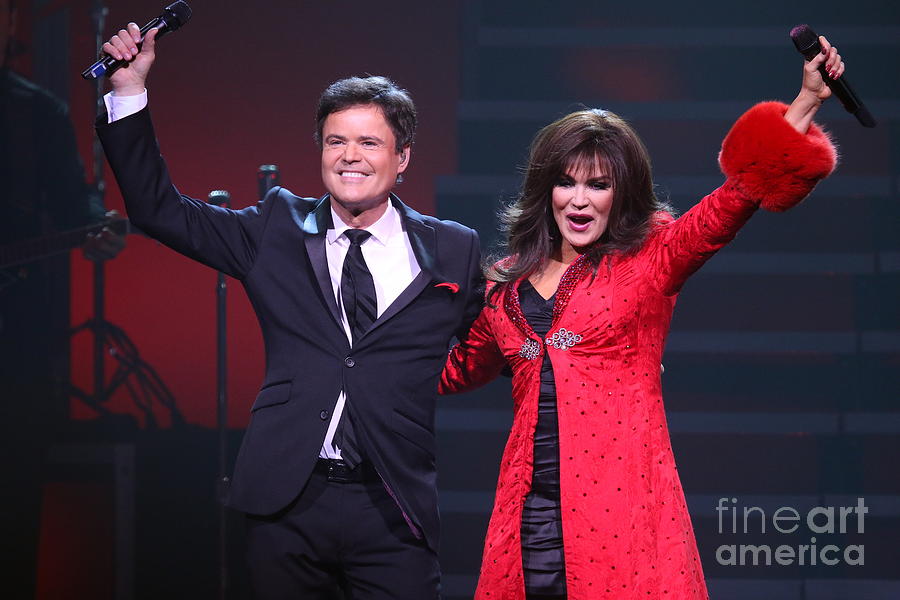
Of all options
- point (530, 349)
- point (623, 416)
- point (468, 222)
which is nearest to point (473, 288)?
point (530, 349)

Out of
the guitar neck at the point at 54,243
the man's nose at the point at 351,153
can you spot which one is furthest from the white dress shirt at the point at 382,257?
the guitar neck at the point at 54,243

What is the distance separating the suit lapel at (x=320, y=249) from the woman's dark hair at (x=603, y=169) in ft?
1.22

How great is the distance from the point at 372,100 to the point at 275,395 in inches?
23.0

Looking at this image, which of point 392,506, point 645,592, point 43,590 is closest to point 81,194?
point 43,590

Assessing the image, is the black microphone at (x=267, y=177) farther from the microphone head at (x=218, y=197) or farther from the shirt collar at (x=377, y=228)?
the shirt collar at (x=377, y=228)

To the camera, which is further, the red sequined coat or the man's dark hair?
the man's dark hair

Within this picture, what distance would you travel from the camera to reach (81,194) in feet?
10.5

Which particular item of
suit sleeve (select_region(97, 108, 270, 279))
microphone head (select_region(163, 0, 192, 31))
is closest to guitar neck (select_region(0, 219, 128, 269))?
suit sleeve (select_region(97, 108, 270, 279))

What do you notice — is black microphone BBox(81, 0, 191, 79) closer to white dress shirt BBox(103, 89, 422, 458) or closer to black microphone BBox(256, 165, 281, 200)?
white dress shirt BBox(103, 89, 422, 458)

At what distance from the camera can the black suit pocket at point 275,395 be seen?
1767 mm

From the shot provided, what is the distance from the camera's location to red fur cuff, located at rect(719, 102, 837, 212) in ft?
5.54

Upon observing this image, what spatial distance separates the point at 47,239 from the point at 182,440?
Answer: 0.79 meters

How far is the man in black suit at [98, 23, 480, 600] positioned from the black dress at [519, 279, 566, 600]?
0.59 ft

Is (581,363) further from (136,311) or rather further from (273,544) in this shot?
(136,311)
